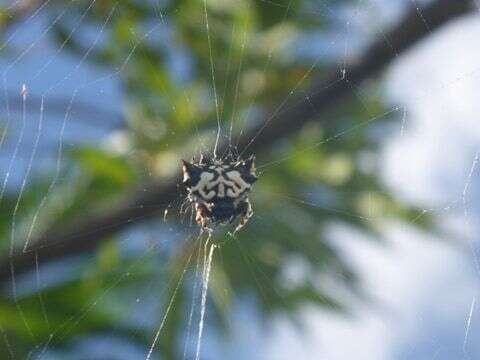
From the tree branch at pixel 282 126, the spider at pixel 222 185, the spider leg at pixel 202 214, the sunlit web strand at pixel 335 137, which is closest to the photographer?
the tree branch at pixel 282 126

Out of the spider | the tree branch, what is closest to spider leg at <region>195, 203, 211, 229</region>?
the spider

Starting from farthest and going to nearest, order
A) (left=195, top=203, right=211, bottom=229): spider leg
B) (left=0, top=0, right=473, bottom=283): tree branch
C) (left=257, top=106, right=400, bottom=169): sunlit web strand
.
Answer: (left=257, top=106, right=400, bottom=169): sunlit web strand, (left=195, top=203, right=211, bottom=229): spider leg, (left=0, top=0, right=473, bottom=283): tree branch

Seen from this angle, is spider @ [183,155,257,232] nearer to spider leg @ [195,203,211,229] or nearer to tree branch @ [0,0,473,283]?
spider leg @ [195,203,211,229]

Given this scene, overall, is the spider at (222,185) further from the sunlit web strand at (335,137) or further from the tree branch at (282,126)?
the sunlit web strand at (335,137)

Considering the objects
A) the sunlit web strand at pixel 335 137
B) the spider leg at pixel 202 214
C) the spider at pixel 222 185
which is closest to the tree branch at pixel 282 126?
the spider at pixel 222 185

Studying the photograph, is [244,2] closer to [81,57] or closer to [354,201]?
[81,57]
